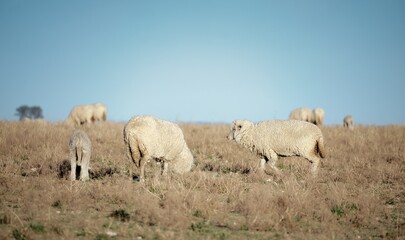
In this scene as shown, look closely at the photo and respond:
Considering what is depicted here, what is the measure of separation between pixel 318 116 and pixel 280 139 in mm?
23021

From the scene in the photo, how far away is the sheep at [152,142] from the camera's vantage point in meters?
8.93

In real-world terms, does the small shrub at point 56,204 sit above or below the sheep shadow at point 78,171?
below

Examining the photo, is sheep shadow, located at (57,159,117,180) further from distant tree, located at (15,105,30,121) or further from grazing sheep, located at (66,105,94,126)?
distant tree, located at (15,105,30,121)

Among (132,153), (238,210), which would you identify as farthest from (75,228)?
(132,153)

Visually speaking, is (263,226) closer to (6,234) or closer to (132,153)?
(6,234)

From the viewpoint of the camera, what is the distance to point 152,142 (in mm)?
9070

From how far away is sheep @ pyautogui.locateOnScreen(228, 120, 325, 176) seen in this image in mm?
10344

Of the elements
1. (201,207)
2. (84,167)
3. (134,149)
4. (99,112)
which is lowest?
(201,207)

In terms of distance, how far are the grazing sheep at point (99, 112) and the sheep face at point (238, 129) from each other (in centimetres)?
2248

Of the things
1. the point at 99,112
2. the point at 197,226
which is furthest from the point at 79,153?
the point at 99,112

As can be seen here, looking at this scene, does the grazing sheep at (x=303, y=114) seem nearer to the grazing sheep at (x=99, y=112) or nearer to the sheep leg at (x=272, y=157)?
the grazing sheep at (x=99, y=112)

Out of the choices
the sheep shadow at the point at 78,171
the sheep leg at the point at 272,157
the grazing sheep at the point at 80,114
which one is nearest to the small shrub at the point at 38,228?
the sheep shadow at the point at 78,171

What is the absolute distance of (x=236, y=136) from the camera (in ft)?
36.6

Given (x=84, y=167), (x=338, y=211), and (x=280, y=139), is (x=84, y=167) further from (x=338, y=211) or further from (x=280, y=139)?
(x=338, y=211)
